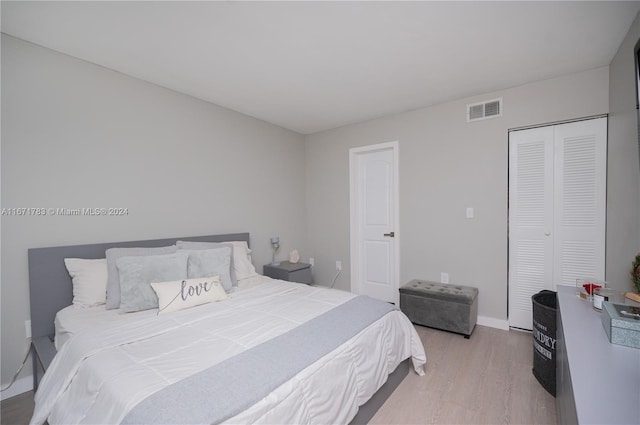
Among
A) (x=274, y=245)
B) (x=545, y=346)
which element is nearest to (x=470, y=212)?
(x=545, y=346)

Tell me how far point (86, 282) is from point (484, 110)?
3.96 metres

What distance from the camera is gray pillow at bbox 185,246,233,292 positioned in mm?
2246

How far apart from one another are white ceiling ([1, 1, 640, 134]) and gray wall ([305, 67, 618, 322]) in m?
0.23

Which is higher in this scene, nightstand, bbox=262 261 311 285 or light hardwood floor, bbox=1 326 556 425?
nightstand, bbox=262 261 311 285

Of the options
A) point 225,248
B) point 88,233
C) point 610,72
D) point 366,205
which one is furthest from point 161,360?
point 610,72

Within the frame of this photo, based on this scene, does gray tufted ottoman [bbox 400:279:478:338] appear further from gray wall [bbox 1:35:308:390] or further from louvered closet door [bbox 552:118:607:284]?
gray wall [bbox 1:35:308:390]

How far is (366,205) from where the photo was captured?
3.91 m

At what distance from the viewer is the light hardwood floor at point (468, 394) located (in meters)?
1.70

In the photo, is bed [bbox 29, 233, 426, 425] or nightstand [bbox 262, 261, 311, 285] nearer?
bed [bbox 29, 233, 426, 425]

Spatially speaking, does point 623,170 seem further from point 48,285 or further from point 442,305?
point 48,285

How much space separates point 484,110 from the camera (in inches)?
115

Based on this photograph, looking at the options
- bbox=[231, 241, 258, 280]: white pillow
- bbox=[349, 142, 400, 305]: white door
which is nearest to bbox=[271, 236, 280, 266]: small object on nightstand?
bbox=[231, 241, 258, 280]: white pillow

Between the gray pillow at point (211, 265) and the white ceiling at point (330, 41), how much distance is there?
1.59m

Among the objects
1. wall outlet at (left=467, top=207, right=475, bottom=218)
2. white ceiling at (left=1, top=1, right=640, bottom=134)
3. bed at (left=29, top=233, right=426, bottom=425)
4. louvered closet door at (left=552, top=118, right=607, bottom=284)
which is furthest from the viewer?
wall outlet at (left=467, top=207, right=475, bottom=218)
